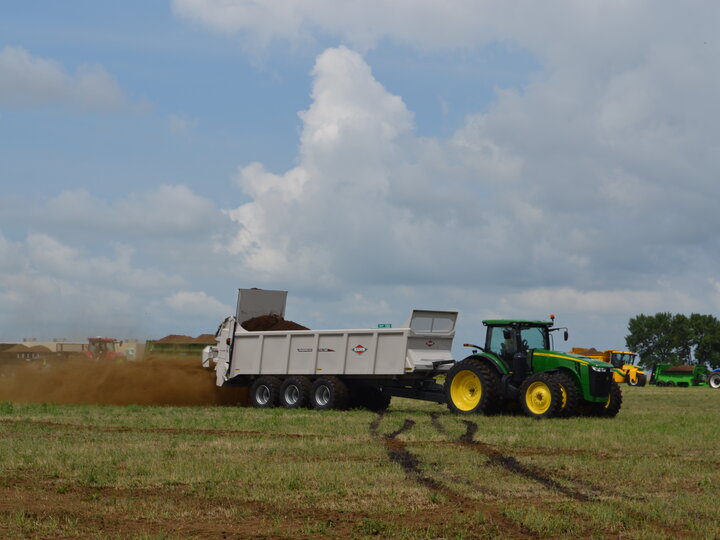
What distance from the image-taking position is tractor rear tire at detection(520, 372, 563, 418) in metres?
21.5

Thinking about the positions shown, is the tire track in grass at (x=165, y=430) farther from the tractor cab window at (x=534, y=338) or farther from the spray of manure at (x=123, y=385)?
the tractor cab window at (x=534, y=338)

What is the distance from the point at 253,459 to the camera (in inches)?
548

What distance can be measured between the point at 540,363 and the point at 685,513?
12747 millimetres

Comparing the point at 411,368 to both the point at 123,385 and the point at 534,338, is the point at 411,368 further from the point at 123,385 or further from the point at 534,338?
the point at 123,385

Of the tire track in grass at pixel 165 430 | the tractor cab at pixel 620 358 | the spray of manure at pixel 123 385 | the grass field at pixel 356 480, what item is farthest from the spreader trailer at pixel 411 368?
the tractor cab at pixel 620 358

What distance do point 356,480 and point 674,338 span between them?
124 metres

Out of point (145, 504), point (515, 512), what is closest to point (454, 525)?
point (515, 512)

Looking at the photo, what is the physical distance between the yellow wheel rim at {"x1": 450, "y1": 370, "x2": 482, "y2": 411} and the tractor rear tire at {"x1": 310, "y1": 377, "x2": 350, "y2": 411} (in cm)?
302

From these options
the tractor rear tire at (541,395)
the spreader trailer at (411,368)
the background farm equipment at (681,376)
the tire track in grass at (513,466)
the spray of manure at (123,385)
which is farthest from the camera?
the background farm equipment at (681,376)

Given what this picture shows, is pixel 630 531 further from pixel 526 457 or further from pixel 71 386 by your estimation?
pixel 71 386

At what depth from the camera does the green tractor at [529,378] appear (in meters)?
21.8

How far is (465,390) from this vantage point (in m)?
23.4

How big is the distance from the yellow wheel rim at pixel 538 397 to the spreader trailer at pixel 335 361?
2566mm

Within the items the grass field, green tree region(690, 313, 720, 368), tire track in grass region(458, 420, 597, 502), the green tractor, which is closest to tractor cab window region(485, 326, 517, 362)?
the green tractor
